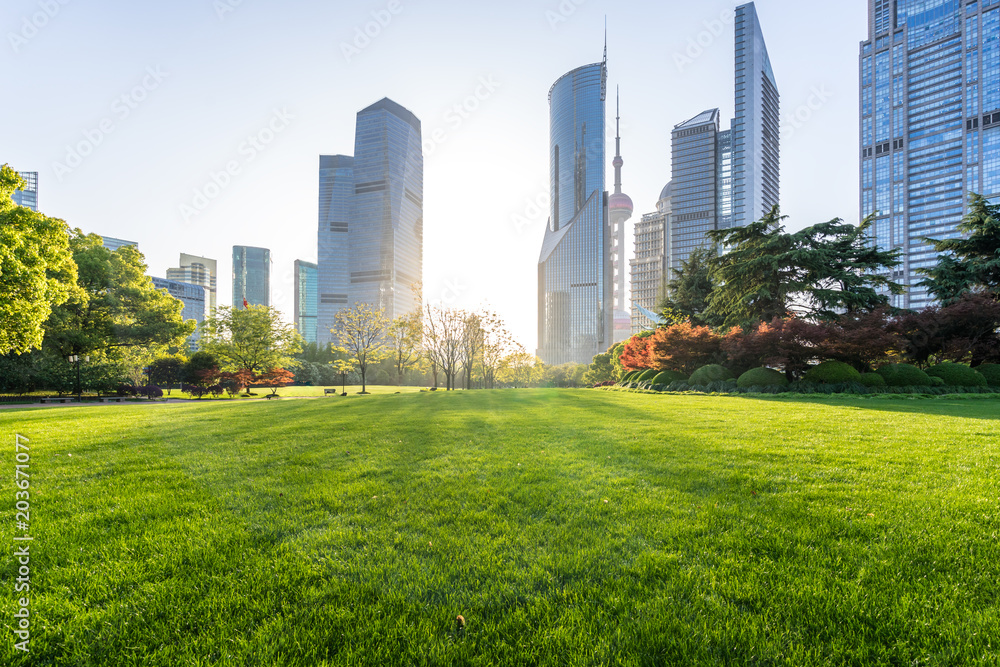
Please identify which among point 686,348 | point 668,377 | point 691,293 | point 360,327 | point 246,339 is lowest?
point 668,377

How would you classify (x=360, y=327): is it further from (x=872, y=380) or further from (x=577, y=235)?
(x=577, y=235)

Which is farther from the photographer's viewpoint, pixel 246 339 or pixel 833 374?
pixel 246 339

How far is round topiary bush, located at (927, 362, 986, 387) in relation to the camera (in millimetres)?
17344

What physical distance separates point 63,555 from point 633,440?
678 cm

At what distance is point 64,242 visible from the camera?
14961 mm

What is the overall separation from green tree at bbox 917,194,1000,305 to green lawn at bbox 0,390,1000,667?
1105 inches

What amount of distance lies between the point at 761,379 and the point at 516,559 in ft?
72.1

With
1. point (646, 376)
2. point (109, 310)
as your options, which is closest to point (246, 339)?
Answer: point (109, 310)

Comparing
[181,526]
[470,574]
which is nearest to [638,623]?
[470,574]

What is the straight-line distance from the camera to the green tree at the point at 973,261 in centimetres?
2294

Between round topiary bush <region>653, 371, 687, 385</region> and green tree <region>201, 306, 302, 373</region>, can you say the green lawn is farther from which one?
green tree <region>201, 306, 302, 373</region>

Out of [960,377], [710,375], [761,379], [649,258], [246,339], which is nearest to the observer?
[960,377]

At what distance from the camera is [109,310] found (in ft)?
78.8

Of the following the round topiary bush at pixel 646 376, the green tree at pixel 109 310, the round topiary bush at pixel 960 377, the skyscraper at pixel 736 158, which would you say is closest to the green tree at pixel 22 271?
the green tree at pixel 109 310
